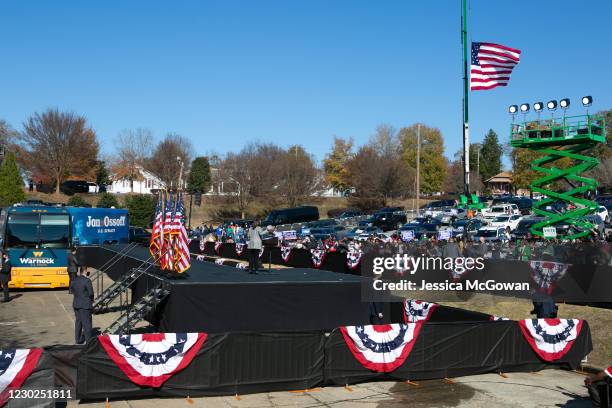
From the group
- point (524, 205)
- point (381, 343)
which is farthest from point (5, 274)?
point (524, 205)

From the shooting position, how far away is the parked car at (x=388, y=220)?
190ft

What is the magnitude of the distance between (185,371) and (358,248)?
21.1 m

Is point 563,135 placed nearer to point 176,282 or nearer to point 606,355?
point 606,355

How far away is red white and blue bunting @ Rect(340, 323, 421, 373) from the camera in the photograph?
43.6ft

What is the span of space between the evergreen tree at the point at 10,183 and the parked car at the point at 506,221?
180 feet

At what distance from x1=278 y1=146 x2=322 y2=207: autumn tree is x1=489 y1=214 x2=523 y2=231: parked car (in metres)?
41.2

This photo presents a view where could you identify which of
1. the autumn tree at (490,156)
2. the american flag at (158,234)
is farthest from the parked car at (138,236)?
the autumn tree at (490,156)

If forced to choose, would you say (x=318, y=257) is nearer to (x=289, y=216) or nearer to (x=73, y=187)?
(x=289, y=216)

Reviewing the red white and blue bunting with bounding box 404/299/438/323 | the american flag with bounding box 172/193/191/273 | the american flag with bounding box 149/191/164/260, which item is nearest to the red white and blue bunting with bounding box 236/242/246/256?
the american flag with bounding box 149/191/164/260

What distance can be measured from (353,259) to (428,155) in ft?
278

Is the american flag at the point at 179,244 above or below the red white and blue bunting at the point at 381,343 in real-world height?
above

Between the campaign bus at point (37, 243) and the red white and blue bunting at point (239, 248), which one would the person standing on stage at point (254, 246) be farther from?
the red white and blue bunting at point (239, 248)

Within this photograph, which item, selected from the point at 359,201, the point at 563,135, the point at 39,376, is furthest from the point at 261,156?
the point at 39,376

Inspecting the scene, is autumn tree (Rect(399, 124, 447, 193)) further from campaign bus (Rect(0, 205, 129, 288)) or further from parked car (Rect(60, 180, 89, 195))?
campaign bus (Rect(0, 205, 129, 288))
